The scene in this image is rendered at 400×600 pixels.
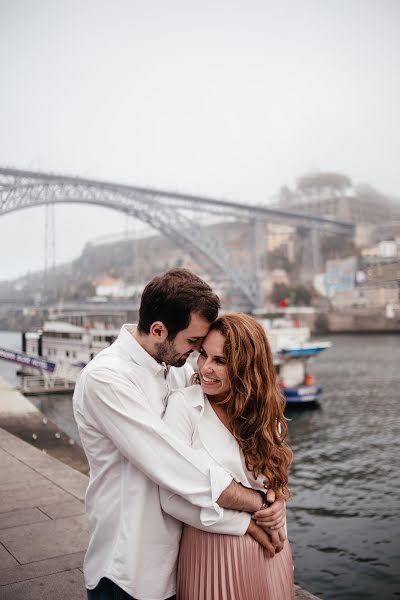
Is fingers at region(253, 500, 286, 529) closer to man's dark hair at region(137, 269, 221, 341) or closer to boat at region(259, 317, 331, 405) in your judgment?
man's dark hair at region(137, 269, 221, 341)

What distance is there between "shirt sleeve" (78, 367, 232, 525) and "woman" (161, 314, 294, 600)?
0.05 meters

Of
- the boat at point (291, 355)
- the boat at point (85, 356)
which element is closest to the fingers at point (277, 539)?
the boat at point (85, 356)

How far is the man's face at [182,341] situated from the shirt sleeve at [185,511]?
104mm

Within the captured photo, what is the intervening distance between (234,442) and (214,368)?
0.53 ft

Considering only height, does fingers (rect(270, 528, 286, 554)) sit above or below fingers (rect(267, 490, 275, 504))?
below

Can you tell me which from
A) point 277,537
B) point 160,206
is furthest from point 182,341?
point 160,206

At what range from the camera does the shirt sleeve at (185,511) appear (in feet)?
3.66

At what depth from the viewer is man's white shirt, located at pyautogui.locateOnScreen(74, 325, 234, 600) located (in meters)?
1.10

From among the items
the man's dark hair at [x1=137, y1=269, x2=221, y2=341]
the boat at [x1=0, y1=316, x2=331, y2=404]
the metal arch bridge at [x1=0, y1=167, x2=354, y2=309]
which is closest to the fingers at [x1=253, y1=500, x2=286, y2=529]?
the man's dark hair at [x1=137, y1=269, x2=221, y2=341]

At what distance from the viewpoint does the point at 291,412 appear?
Result: 12.8 meters

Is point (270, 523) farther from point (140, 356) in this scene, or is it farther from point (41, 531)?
point (41, 531)

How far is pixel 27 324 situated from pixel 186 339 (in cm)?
2210

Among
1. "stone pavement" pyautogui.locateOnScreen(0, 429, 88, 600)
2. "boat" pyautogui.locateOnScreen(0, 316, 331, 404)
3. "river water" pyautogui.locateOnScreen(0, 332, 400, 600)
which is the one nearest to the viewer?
"stone pavement" pyautogui.locateOnScreen(0, 429, 88, 600)

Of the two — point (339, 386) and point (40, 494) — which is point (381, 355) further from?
point (40, 494)
